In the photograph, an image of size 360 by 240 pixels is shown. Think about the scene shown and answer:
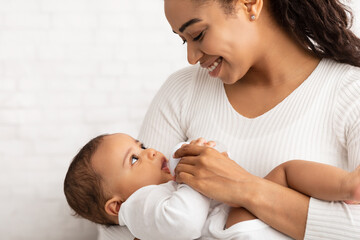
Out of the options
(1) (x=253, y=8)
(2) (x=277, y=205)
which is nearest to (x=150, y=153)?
(2) (x=277, y=205)

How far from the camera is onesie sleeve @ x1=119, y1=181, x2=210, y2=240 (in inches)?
68.0

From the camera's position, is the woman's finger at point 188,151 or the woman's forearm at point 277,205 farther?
the woman's finger at point 188,151

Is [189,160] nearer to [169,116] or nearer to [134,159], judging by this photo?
[134,159]

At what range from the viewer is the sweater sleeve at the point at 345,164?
171 cm

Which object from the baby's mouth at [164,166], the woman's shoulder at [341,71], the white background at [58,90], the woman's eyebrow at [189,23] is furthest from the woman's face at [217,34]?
the white background at [58,90]

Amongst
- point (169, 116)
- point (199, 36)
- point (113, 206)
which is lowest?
point (113, 206)

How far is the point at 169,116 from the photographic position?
2340 millimetres

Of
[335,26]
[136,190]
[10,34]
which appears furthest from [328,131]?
[10,34]

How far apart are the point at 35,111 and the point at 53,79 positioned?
19 centimetres

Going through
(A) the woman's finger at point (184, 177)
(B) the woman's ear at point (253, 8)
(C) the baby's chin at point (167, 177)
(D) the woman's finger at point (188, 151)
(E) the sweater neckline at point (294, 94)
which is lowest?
(C) the baby's chin at point (167, 177)

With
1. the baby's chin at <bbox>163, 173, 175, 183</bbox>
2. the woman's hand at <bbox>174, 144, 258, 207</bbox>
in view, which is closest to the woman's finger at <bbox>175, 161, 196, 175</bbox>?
the woman's hand at <bbox>174, 144, 258, 207</bbox>

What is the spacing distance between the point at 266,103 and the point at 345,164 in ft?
1.23

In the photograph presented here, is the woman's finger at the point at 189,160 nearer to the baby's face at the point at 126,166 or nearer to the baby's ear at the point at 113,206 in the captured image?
the baby's face at the point at 126,166

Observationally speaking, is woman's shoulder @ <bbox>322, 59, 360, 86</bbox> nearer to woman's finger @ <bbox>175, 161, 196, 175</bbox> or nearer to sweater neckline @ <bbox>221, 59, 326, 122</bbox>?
sweater neckline @ <bbox>221, 59, 326, 122</bbox>
